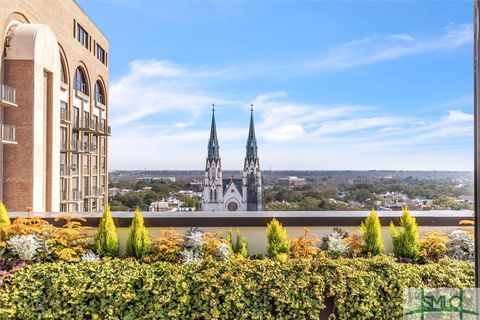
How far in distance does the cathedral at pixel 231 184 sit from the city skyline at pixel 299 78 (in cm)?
89

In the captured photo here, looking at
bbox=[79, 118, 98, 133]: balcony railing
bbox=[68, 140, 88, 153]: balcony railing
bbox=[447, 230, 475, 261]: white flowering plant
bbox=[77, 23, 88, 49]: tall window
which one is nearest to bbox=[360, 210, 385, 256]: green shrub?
bbox=[447, 230, 475, 261]: white flowering plant

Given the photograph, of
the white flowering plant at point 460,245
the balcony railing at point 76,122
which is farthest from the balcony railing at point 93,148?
the white flowering plant at point 460,245

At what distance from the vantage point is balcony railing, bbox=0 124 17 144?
284 inches

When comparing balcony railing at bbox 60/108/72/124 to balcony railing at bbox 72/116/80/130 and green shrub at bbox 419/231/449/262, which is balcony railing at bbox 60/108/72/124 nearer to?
balcony railing at bbox 72/116/80/130

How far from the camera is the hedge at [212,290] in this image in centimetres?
233

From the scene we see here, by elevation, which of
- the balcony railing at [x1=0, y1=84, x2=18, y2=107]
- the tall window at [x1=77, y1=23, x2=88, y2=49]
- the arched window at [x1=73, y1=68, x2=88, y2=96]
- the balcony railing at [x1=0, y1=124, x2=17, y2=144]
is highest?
Result: the tall window at [x1=77, y1=23, x2=88, y2=49]

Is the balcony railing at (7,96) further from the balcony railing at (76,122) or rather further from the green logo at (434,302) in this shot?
the green logo at (434,302)

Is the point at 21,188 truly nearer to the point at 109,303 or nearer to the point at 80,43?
the point at 109,303

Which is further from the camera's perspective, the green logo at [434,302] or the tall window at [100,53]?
the tall window at [100,53]

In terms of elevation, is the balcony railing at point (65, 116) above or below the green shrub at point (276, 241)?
above

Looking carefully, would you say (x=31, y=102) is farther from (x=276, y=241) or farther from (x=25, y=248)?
(x=276, y=241)

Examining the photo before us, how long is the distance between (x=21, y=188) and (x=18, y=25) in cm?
429

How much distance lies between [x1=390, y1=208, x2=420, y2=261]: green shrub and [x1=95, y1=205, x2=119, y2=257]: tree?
2521mm

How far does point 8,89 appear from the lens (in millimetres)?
7367
